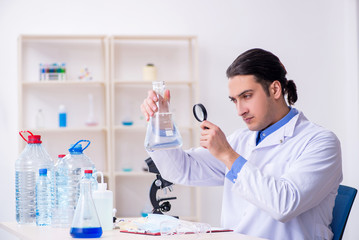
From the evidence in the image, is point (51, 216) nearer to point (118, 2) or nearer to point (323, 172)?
point (323, 172)

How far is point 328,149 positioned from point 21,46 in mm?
2694

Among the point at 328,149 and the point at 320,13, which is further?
the point at 320,13

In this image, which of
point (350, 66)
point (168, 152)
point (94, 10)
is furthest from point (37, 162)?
point (350, 66)

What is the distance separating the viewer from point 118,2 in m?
4.03

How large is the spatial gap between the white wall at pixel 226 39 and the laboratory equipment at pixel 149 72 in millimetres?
361

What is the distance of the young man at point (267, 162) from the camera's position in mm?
1624

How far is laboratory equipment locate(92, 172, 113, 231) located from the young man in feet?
1.00

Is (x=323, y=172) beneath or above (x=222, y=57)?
beneath

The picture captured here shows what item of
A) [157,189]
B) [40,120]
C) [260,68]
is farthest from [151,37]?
[157,189]

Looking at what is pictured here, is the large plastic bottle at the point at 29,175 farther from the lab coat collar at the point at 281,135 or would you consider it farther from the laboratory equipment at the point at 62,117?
the laboratory equipment at the point at 62,117

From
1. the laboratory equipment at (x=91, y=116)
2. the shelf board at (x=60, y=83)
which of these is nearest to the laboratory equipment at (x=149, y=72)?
the shelf board at (x=60, y=83)

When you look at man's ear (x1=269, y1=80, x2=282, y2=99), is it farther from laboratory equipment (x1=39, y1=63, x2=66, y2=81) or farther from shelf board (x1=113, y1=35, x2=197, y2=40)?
laboratory equipment (x1=39, y1=63, x2=66, y2=81)

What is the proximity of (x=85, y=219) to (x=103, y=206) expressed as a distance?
0.15 m

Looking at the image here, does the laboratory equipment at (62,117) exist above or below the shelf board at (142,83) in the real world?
below
